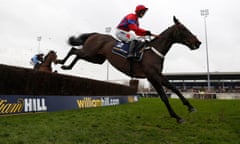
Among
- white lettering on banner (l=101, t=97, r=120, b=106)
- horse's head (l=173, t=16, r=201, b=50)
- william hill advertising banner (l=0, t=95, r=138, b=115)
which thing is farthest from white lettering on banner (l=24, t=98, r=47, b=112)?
white lettering on banner (l=101, t=97, r=120, b=106)

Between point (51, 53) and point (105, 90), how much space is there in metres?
6.16

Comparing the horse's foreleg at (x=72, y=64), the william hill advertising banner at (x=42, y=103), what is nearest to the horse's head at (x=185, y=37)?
the horse's foreleg at (x=72, y=64)

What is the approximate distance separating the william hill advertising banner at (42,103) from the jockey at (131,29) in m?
4.49

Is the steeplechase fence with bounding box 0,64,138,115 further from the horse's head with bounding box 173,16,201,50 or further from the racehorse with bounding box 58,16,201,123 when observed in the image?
the horse's head with bounding box 173,16,201,50

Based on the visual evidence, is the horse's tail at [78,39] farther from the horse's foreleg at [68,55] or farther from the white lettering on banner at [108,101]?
the white lettering on banner at [108,101]

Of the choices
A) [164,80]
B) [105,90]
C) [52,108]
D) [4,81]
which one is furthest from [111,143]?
[105,90]

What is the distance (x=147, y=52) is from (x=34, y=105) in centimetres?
523

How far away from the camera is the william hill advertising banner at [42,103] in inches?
280

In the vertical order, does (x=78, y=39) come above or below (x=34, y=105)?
above

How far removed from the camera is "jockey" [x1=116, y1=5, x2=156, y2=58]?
4.29m

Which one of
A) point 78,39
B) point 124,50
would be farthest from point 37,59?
point 124,50

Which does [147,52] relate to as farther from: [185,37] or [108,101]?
[108,101]

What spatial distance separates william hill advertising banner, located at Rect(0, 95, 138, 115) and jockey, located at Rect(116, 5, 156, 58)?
4489mm

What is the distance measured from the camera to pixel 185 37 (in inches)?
182
